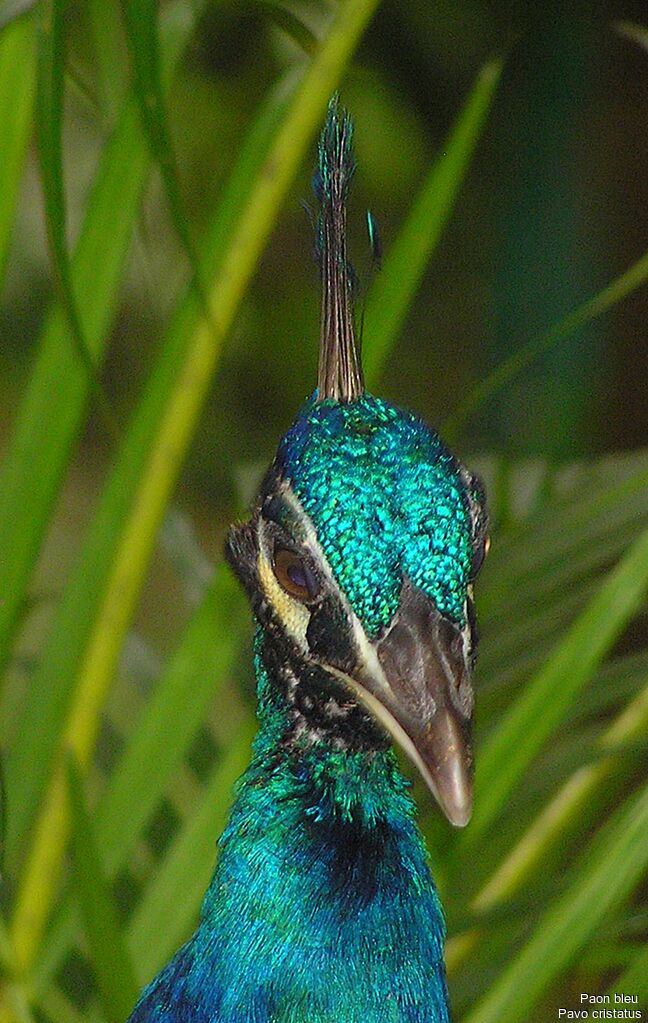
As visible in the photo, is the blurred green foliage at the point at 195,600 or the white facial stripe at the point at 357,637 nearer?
the white facial stripe at the point at 357,637

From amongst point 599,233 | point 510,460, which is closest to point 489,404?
point 599,233

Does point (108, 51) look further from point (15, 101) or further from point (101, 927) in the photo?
point (101, 927)

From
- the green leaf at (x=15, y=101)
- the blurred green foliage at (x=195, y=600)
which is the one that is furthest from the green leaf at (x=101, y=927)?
the green leaf at (x=15, y=101)

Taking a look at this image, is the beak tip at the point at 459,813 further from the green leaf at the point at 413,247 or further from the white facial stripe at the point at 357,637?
the green leaf at the point at 413,247

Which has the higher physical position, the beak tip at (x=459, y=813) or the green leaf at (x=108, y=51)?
the green leaf at (x=108, y=51)

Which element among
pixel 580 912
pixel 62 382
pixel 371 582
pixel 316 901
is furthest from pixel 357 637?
pixel 62 382

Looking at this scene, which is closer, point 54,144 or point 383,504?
point 383,504

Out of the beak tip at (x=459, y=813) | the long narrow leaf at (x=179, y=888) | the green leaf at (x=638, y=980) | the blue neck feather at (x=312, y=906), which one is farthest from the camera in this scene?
the long narrow leaf at (x=179, y=888)

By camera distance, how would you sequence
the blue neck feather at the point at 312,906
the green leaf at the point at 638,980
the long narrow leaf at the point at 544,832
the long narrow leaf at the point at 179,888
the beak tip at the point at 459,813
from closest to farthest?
the beak tip at the point at 459,813, the blue neck feather at the point at 312,906, the green leaf at the point at 638,980, the long narrow leaf at the point at 179,888, the long narrow leaf at the point at 544,832
